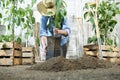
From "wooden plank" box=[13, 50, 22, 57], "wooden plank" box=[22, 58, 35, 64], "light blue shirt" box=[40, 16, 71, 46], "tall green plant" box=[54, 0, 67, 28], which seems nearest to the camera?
"tall green plant" box=[54, 0, 67, 28]

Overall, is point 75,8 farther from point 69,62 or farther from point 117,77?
point 117,77

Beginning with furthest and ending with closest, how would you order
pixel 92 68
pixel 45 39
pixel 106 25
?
pixel 106 25
pixel 45 39
pixel 92 68

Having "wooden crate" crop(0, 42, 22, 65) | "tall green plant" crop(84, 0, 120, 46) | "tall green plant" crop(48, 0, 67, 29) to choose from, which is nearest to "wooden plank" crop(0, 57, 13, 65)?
"wooden crate" crop(0, 42, 22, 65)

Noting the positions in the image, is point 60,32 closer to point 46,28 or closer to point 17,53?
point 46,28

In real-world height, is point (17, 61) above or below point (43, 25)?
below

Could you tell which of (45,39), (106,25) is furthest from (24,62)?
(106,25)

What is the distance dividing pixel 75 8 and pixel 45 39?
184 cm

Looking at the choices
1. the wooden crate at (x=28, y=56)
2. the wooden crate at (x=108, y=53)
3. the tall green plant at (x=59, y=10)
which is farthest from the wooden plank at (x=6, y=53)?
the tall green plant at (x=59, y=10)

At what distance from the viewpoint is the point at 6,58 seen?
13.2 ft

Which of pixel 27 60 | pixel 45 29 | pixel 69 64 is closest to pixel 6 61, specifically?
pixel 27 60

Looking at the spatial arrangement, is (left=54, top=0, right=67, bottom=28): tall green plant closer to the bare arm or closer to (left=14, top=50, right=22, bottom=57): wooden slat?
the bare arm

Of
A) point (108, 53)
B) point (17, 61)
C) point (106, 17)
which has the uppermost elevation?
point (106, 17)

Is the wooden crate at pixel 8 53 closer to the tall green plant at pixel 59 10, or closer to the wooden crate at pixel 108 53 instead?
the wooden crate at pixel 108 53

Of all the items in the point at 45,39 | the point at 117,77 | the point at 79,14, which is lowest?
the point at 117,77
